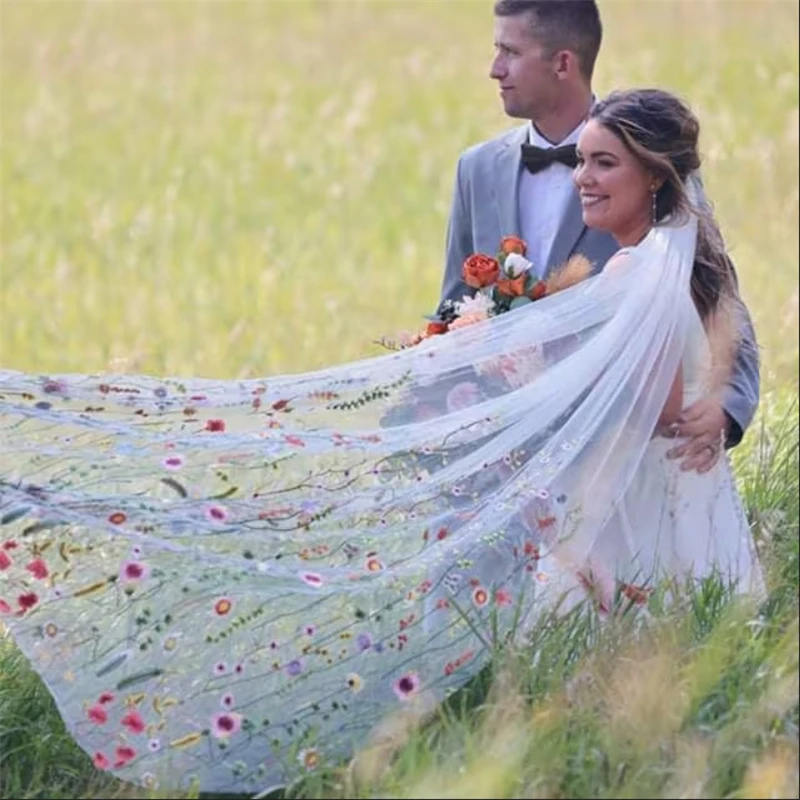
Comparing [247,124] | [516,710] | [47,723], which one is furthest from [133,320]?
[516,710]

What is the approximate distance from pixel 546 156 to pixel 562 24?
348mm

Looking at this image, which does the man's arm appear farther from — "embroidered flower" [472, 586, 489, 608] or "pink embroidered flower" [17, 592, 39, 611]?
"pink embroidered flower" [17, 592, 39, 611]

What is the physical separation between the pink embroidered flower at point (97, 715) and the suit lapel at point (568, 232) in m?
1.75

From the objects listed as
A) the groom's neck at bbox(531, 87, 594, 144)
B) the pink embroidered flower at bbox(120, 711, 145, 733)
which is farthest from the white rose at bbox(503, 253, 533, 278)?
the pink embroidered flower at bbox(120, 711, 145, 733)

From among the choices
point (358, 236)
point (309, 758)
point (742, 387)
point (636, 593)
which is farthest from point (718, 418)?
point (358, 236)

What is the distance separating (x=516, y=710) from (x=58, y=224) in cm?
837

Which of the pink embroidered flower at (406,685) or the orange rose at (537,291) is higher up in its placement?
the orange rose at (537,291)

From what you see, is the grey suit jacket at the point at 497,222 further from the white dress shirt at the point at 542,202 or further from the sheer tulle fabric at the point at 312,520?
the sheer tulle fabric at the point at 312,520

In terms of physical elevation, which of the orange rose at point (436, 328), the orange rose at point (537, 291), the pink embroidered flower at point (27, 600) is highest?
the orange rose at point (537, 291)

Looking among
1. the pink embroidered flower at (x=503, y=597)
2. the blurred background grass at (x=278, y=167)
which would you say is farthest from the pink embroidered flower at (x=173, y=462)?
the blurred background grass at (x=278, y=167)

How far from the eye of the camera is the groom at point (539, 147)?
6.16m

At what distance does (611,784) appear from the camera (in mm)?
4688

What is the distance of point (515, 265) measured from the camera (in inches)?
224

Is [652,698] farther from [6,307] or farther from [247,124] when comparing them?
[247,124]
